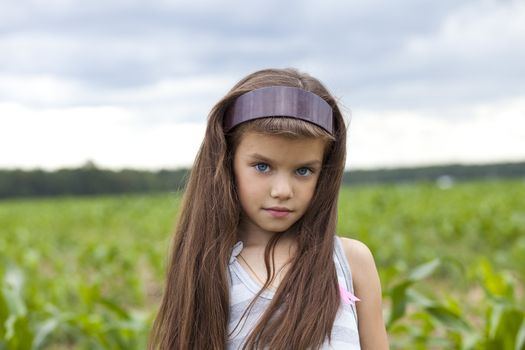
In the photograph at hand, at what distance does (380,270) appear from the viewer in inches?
185

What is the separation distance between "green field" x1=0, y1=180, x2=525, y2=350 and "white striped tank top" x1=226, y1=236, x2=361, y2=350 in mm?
432

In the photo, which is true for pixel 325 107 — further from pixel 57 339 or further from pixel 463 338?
pixel 57 339

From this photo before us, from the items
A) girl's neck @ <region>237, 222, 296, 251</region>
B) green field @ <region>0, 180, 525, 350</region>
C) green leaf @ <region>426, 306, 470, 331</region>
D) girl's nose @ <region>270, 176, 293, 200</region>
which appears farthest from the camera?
green field @ <region>0, 180, 525, 350</region>

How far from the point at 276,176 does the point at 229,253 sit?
21 centimetres

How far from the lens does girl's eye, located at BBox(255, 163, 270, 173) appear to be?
1526 millimetres

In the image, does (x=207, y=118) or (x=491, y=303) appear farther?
(x=491, y=303)

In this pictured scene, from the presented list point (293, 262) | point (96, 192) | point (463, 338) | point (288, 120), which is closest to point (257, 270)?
point (293, 262)

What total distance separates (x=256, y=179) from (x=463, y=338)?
74.3 inches

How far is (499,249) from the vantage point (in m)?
7.90

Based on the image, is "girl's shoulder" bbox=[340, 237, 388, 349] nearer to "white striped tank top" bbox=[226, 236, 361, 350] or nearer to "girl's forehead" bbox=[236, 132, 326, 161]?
"white striped tank top" bbox=[226, 236, 361, 350]

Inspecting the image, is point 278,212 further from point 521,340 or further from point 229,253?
point 521,340

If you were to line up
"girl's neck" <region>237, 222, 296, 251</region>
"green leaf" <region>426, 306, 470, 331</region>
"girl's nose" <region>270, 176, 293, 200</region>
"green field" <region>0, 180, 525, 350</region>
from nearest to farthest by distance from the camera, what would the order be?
"girl's nose" <region>270, 176, 293, 200</region> → "girl's neck" <region>237, 222, 296, 251</region> → "green leaf" <region>426, 306, 470, 331</region> → "green field" <region>0, 180, 525, 350</region>

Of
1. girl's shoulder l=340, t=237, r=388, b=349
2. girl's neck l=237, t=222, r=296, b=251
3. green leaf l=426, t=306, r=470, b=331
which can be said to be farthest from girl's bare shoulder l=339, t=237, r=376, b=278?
green leaf l=426, t=306, r=470, b=331

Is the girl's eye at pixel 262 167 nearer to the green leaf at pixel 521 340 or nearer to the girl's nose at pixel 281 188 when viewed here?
the girl's nose at pixel 281 188
